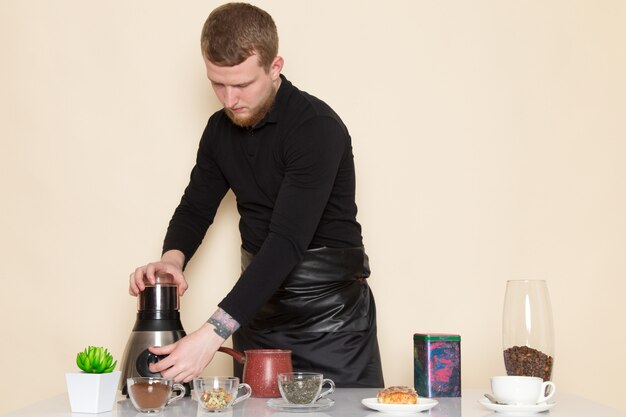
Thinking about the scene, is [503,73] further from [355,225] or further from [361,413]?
[361,413]

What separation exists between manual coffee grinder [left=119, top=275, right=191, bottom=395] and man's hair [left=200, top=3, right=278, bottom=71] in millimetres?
596

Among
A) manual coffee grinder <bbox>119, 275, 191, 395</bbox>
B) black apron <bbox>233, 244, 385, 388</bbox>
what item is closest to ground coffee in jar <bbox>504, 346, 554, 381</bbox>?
black apron <bbox>233, 244, 385, 388</bbox>

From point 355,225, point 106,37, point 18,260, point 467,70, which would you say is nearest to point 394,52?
point 467,70

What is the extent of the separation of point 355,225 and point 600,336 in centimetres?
109

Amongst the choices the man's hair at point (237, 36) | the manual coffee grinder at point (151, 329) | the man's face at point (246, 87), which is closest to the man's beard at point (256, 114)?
the man's face at point (246, 87)

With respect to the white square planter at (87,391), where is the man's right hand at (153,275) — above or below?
above

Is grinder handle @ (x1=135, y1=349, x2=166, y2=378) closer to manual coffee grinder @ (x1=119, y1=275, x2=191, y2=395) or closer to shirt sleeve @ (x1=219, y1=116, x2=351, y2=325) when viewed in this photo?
manual coffee grinder @ (x1=119, y1=275, x2=191, y2=395)

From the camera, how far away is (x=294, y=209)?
6.48 feet

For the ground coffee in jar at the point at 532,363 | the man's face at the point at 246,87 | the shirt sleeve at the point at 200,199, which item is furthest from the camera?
the shirt sleeve at the point at 200,199

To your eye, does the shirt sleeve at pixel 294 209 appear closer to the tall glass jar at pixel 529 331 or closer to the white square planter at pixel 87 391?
the white square planter at pixel 87 391

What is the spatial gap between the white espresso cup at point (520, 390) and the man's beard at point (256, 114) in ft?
3.25

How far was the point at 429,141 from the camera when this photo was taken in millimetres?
2844

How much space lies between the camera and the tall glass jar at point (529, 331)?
1.73m

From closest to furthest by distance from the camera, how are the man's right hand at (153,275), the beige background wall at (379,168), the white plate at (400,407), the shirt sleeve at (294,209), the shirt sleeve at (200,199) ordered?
1. the white plate at (400,407)
2. the shirt sleeve at (294,209)
3. the man's right hand at (153,275)
4. the shirt sleeve at (200,199)
5. the beige background wall at (379,168)
